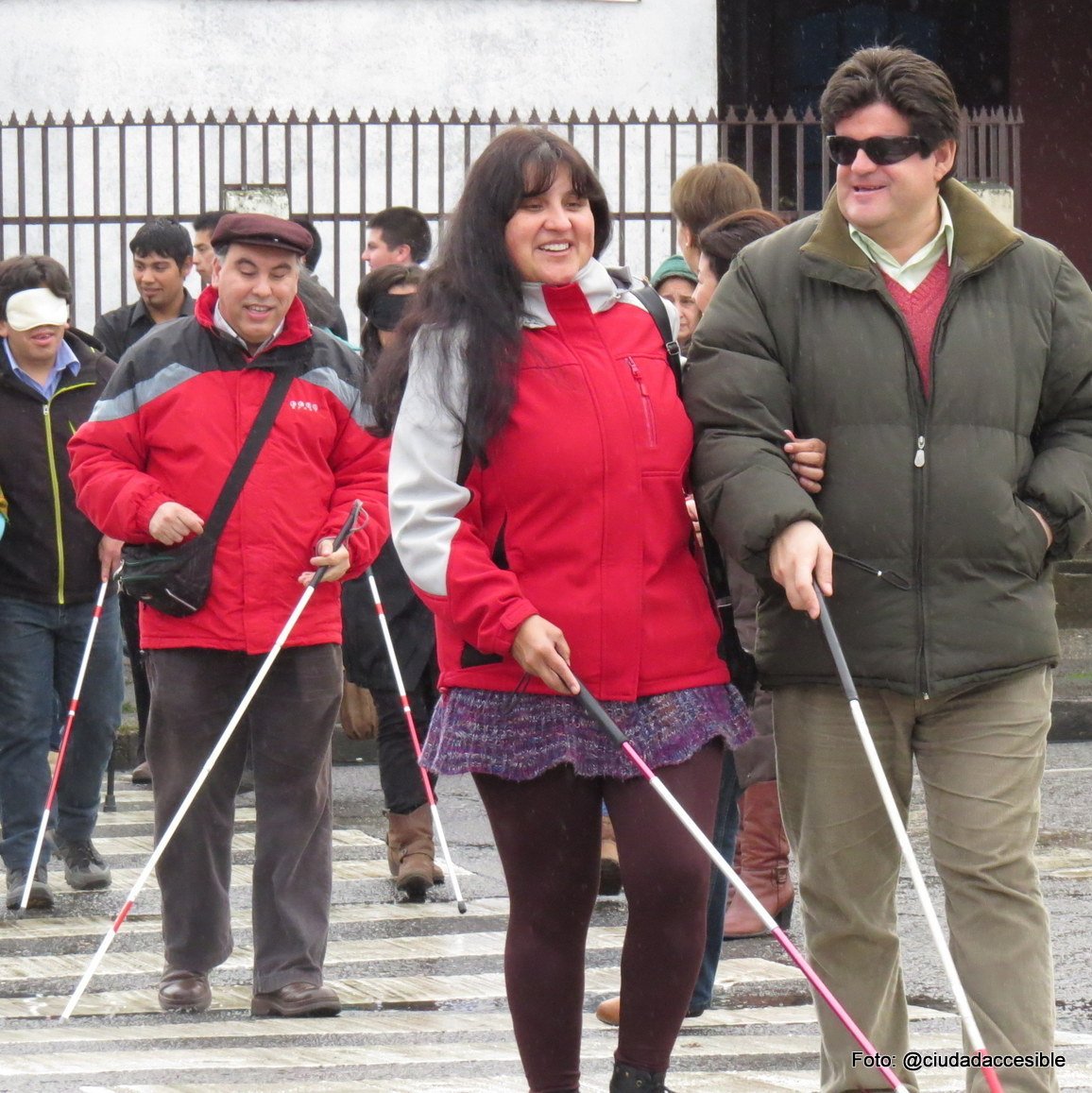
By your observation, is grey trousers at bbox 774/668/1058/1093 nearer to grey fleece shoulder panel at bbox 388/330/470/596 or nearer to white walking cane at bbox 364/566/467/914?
grey fleece shoulder panel at bbox 388/330/470/596

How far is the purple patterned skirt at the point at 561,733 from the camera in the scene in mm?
4160

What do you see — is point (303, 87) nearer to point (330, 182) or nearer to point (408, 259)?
point (330, 182)

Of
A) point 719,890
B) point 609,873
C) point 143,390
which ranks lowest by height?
point 609,873

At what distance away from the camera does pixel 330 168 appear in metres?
14.6

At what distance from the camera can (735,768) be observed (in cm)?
565

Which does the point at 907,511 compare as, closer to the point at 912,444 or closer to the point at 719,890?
the point at 912,444

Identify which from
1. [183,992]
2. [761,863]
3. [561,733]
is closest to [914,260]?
[561,733]

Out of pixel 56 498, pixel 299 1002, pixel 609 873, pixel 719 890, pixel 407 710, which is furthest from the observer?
pixel 56 498

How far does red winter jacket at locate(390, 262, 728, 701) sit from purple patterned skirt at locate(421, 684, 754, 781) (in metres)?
0.04

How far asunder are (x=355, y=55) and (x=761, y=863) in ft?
34.7

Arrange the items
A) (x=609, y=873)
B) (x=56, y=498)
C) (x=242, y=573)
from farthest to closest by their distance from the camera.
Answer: (x=56, y=498)
(x=609, y=873)
(x=242, y=573)

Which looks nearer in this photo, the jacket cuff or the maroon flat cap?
the jacket cuff

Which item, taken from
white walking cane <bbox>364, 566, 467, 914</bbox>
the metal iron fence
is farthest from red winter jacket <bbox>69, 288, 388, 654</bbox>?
the metal iron fence

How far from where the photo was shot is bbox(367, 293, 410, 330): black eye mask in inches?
304
